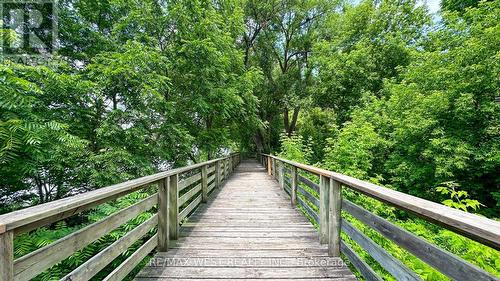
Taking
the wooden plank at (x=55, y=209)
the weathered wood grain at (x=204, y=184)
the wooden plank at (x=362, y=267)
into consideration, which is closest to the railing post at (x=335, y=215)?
the wooden plank at (x=362, y=267)

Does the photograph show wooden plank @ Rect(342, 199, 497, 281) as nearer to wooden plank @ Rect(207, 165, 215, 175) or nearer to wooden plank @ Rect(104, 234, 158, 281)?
wooden plank @ Rect(104, 234, 158, 281)

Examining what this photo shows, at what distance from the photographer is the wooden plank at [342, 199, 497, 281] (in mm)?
938

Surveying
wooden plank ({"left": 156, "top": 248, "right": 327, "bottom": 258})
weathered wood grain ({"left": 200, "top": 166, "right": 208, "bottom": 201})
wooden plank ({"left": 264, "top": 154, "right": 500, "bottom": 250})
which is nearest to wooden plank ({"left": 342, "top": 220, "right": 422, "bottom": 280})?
wooden plank ({"left": 264, "top": 154, "right": 500, "bottom": 250})

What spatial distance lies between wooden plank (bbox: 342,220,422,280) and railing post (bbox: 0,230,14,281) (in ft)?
6.69

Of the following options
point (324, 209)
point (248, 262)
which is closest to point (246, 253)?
point (248, 262)

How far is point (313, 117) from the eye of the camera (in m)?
17.2

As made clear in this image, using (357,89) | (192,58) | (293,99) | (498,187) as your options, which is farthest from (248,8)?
(498,187)

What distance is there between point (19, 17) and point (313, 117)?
51.9 feet

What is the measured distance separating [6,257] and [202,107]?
6.03m

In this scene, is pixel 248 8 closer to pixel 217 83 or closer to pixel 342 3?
pixel 342 3

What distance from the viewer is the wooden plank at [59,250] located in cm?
105

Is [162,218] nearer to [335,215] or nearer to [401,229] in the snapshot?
[335,215]

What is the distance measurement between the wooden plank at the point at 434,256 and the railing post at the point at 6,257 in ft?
6.42

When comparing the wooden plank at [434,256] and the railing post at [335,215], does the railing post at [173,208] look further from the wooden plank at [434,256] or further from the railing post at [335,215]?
the wooden plank at [434,256]
